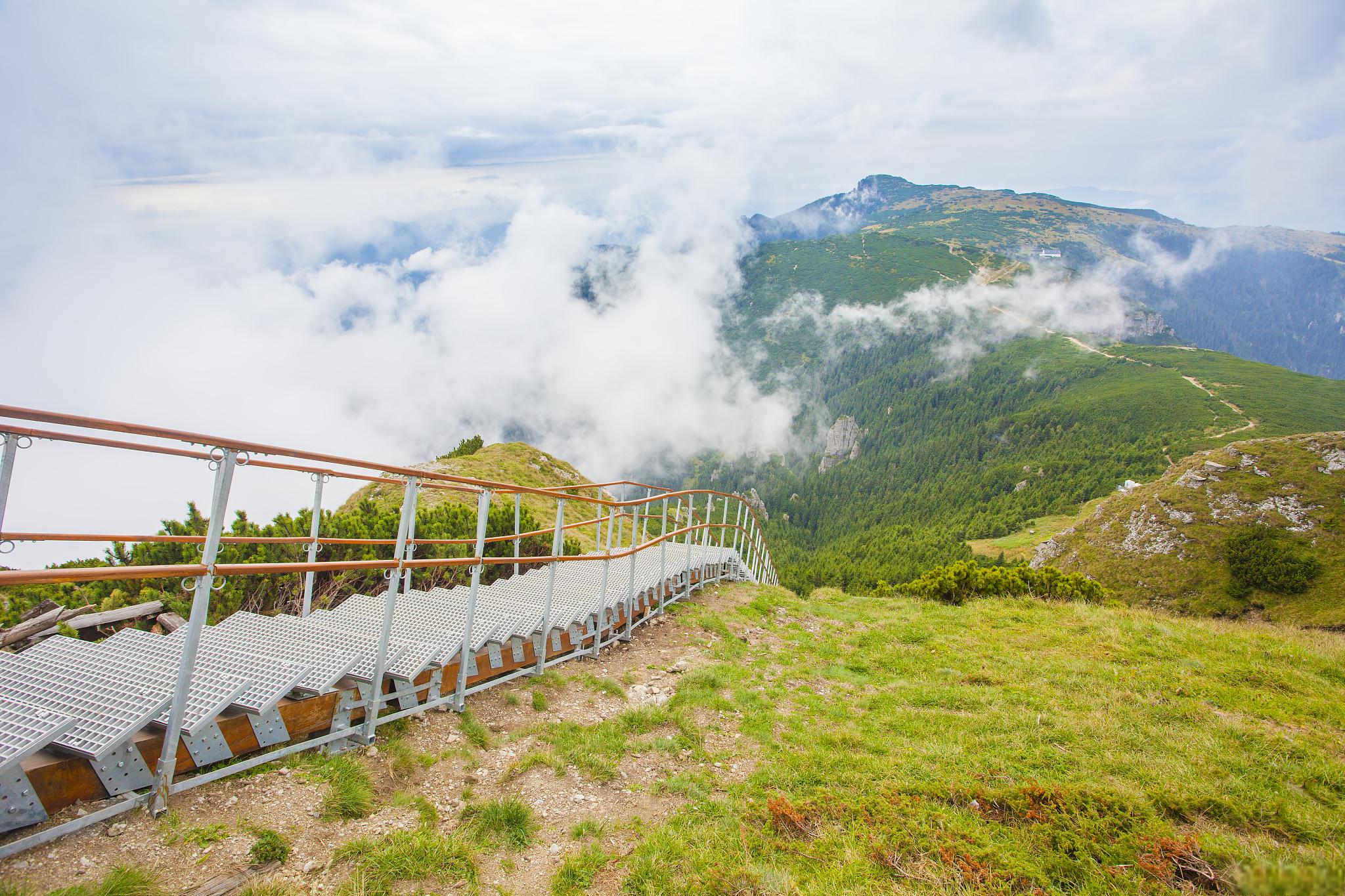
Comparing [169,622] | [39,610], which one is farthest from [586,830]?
[39,610]

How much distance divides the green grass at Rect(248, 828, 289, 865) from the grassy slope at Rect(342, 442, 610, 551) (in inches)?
416

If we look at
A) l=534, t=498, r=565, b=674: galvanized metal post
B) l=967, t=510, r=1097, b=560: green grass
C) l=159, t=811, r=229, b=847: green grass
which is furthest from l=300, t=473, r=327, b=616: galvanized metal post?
l=967, t=510, r=1097, b=560: green grass

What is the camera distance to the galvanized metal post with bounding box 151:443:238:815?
3174 millimetres

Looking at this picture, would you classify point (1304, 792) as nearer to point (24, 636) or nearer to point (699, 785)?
point (699, 785)

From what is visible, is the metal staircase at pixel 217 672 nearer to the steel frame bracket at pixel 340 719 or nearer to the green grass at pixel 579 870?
the steel frame bracket at pixel 340 719

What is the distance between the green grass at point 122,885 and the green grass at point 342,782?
1006 millimetres

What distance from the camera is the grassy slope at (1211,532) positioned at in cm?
3117

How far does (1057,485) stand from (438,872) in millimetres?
164933

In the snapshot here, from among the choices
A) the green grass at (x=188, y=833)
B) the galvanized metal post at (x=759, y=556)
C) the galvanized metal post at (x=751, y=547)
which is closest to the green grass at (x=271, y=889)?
the green grass at (x=188, y=833)

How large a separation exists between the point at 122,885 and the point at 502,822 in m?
2.15

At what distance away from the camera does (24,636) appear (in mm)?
6160

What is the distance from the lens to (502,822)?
13.8 feet

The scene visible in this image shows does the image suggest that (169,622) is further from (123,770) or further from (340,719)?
(123,770)

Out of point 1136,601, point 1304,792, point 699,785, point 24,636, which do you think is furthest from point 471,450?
point 1136,601
